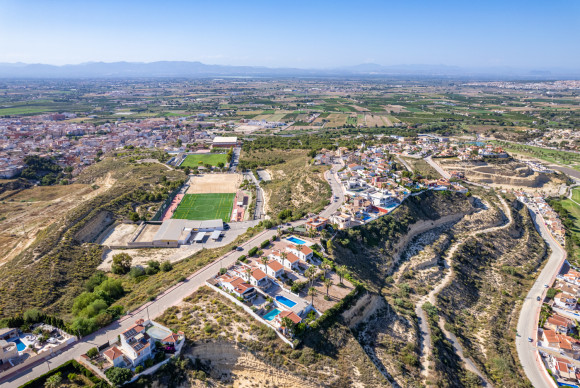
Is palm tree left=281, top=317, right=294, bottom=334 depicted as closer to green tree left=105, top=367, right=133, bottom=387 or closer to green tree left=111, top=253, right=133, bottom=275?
green tree left=105, top=367, right=133, bottom=387

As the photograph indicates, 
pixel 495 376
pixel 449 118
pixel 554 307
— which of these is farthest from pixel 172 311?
pixel 449 118

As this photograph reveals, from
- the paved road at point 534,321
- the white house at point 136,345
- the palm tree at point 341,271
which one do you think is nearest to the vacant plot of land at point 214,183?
the palm tree at point 341,271

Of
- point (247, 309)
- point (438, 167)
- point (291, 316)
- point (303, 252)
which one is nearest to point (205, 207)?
point (303, 252)

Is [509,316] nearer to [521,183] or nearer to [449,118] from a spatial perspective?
[521,183]

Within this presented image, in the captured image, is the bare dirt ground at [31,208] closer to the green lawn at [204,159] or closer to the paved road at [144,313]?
the green lawn at [204,159]

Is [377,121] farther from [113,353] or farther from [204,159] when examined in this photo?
[113,353]
